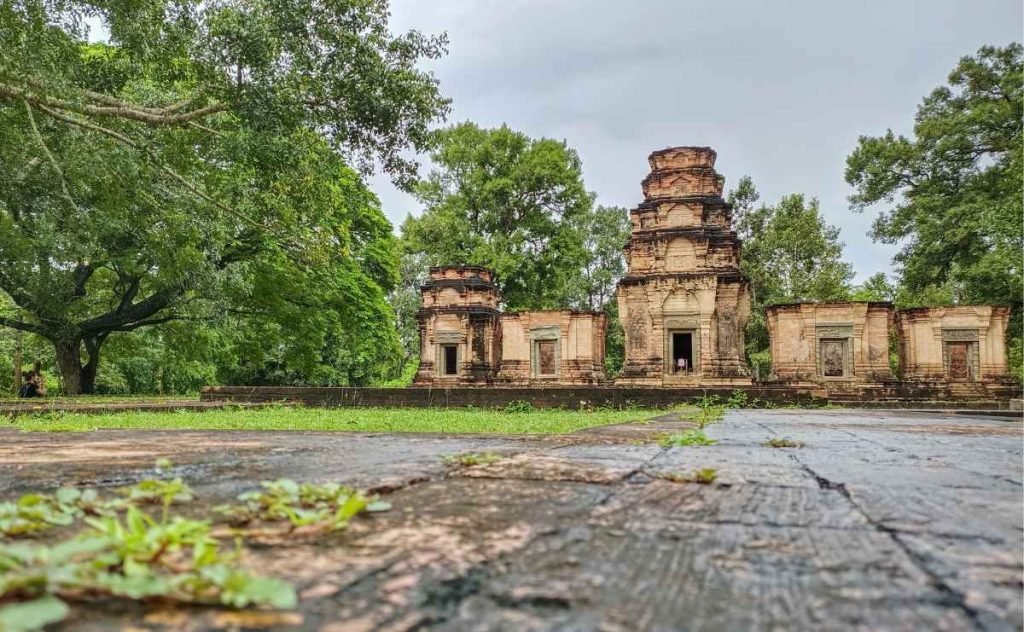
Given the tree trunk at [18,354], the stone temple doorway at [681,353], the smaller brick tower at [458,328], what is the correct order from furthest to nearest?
1. the smaller brick tower at [458,328]
2. the tree trunk at [18,354]
3. the stone temple doorway at [681,353]

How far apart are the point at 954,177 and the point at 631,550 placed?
90.9 feet

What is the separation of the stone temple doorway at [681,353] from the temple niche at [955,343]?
20.7ft

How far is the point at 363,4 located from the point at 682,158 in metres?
16.4

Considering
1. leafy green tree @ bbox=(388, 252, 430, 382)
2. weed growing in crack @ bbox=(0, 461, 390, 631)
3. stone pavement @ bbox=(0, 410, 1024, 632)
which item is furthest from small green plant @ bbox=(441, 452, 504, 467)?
leafy green tree @ bbox=(388, 252, 430, 382)

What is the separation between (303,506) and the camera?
5.21ft

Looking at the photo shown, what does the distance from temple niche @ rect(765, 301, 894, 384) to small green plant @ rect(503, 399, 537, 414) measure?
9930 mm

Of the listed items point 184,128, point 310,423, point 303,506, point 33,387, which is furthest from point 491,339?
point 303,506

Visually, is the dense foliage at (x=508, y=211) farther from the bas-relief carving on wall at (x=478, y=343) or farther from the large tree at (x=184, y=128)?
the large tree at (x=184, y=128)

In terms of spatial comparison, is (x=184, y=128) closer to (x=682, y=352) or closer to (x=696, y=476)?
(x=696, y=476)

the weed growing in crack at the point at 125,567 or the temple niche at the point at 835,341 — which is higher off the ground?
the temple niche at the point at 835,341

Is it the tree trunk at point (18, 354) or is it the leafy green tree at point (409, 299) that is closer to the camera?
the tree trunk at point (18, 354)

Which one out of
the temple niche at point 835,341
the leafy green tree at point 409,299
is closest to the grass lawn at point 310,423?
the temple niche at point 835,341

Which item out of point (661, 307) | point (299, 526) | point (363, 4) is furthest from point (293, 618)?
point (661, 307)

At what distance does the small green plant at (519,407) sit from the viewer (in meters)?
13.2
